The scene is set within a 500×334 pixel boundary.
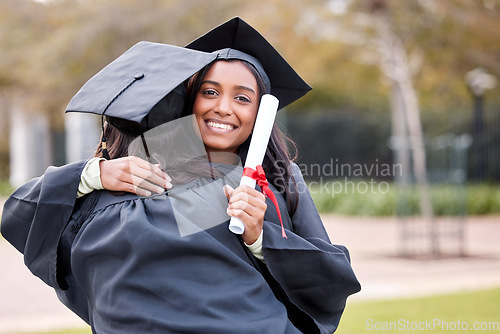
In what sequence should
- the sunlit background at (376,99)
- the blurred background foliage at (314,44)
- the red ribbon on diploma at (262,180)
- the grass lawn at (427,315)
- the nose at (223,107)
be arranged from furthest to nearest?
the blurred background foliage at (314,44), the sunlit background at (376,99), the grass lawn at (427,315), the nose at (223,107), the red ribbon on diploma at (262,180)

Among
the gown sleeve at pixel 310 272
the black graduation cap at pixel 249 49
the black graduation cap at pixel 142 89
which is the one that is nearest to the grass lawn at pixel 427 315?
the gown sleeve at pixel 310 272

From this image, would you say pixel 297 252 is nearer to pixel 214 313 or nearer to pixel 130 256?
pixel 214 313

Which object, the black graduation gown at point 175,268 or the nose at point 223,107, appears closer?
the black graduation gown at point 175,268

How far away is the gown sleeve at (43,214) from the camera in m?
1.99

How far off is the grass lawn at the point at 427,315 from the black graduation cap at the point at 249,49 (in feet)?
10.9

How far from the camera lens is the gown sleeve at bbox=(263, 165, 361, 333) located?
2010 millimetres

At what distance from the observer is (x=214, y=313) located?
1833 millimetres

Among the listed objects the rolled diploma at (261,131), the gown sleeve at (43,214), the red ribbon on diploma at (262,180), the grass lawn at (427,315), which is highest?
the rolled diploma at (261,131)

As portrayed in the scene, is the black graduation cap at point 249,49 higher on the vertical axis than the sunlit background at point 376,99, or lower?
lower

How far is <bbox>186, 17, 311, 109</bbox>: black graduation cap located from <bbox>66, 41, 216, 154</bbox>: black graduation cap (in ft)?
0.57

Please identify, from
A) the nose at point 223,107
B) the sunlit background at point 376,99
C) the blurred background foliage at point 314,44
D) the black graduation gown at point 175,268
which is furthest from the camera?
the blurred background foliage at point 314,44

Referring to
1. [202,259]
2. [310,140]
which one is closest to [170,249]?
[202,259]

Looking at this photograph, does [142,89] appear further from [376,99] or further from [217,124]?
[376,99]

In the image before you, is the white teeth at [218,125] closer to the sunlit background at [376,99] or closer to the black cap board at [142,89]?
the black cap board at [142,89]
